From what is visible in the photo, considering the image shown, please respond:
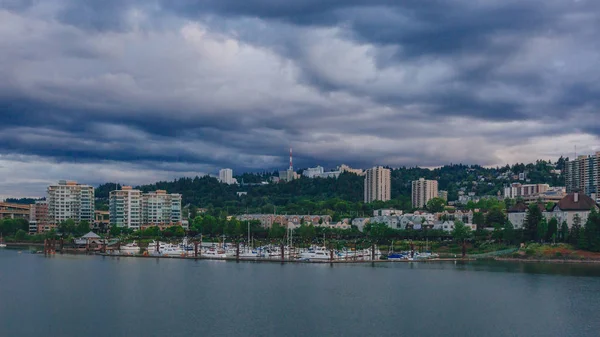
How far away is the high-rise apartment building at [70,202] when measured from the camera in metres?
127

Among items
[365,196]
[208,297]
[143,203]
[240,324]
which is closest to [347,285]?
[208,297]

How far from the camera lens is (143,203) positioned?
131 meters

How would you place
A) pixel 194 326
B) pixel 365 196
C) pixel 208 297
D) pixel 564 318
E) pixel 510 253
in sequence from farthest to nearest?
pixel 365 196, pixel 510 253, pixel 208 297, pixel 564 318, pixel 194 326

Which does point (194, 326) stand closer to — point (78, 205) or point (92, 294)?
point (92, 294)

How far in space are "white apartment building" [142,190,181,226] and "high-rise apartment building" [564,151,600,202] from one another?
247ft

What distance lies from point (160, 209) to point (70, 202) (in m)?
16.1

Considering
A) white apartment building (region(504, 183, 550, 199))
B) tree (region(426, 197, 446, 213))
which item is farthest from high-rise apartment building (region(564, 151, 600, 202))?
tree (region(426, 197, 446, 213))

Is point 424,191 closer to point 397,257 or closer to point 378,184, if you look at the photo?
point 378,184

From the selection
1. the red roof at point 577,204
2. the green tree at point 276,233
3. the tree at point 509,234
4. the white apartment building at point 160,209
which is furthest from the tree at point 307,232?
the white apartment building at point 160,209

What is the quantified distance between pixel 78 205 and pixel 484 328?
352 feet

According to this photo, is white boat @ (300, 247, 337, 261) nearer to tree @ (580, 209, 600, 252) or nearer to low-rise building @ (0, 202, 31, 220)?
tree @ (580, 209, 600, 252)

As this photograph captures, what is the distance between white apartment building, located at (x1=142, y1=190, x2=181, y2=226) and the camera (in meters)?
132

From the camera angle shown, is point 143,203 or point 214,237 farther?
point 143,203

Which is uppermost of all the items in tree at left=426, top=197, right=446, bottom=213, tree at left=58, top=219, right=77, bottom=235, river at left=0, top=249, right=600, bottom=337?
tree at left=426, top=197, right=446, bottom=213
